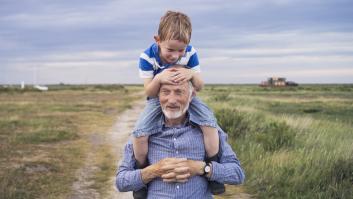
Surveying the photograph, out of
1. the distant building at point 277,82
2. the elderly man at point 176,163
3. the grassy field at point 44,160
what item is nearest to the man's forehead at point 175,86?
the elderly man at point 176,163

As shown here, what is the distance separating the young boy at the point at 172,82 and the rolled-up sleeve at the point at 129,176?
2.1 inches

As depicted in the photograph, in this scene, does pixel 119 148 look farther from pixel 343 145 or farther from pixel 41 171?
pixel 343 145

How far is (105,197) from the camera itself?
27.3 feet

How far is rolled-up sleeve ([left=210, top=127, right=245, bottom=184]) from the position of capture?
293 cm

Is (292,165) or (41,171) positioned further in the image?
(41,171)

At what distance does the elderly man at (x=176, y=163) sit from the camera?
2867mm

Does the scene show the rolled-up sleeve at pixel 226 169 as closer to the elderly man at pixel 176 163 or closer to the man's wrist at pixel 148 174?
the elderly man at pixel 176 163

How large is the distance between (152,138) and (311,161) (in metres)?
6.46

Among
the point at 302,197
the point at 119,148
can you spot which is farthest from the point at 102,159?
the point at 302,197

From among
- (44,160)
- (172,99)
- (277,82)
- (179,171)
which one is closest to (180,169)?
(179,171)

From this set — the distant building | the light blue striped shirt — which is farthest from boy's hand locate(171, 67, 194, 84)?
the distant building

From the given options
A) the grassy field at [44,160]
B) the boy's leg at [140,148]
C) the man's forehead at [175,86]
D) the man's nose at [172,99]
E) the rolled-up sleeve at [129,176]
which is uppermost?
the man's forehead at [175,86]

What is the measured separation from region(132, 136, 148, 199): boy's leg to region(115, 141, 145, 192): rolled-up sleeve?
1.8 inches

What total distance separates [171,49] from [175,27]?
0.54 feet
